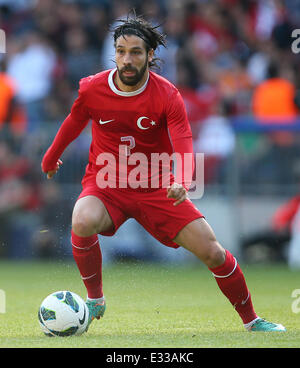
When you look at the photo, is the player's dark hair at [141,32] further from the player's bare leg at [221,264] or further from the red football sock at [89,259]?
the red football sock at [89,259]

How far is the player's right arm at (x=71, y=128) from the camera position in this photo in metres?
6.45

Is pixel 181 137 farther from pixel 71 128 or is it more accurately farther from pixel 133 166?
pixel 71 128

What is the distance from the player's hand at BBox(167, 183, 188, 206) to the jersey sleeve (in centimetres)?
18

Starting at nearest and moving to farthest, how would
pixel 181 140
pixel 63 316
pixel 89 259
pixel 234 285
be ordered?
1. pixel 63 316
2. pixel 181 140
3. pixel 234 285
4. pixel 89 259

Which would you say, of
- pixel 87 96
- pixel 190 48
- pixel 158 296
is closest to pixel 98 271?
pixel 87 96

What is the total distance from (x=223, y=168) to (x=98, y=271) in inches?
247

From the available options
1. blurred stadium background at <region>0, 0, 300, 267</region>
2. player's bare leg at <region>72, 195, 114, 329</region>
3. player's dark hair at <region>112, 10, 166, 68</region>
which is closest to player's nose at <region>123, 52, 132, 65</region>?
player's dark hair at <region>112, 10, 166, 68</region>

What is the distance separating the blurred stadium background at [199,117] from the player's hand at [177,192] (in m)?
5.95

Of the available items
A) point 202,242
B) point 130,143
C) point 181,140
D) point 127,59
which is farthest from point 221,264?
point 127,59

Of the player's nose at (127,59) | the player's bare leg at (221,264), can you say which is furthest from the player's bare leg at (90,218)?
the player's nose at (127,59)

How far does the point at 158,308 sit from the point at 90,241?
1555mm

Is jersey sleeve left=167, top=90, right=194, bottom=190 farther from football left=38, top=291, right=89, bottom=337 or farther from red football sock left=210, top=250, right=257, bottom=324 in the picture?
football left=38, top=291, right=89, bottom=337

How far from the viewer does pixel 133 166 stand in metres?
6.55

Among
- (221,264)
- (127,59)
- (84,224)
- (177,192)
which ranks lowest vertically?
(221,264)
